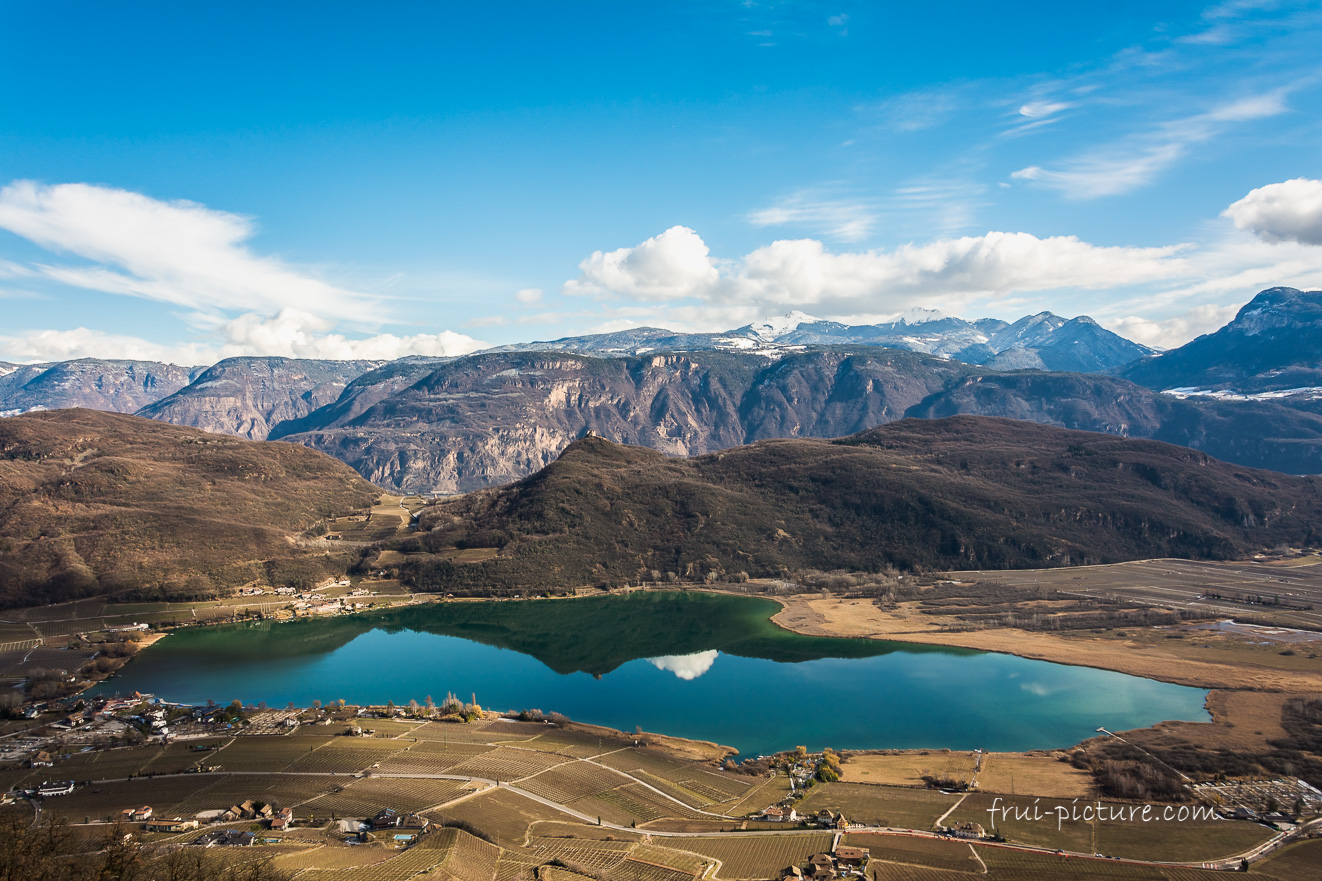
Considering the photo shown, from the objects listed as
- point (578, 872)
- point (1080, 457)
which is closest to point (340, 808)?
point (578, 872)

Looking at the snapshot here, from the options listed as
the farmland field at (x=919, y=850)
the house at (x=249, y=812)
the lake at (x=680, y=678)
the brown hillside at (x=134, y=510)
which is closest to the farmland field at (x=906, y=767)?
the lake at (x=680, y=678)

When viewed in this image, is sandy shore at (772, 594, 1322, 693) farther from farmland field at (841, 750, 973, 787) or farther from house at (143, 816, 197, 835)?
house at (143, 816, 197, 835)

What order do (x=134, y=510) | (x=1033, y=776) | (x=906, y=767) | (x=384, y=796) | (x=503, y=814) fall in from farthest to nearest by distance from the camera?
1. (x=134, y=510)
2. (x=906, y=767)
3. (x=1033, y=776)
4. (x=384, y=796)
5. (x=503, y=814)

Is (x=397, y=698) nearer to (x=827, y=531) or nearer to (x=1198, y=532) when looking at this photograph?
(x=827, y=531)

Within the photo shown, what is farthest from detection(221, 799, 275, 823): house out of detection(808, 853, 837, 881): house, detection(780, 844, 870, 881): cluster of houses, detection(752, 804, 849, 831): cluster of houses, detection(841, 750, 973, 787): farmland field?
detection(841, 750, 973, 787): farmland field

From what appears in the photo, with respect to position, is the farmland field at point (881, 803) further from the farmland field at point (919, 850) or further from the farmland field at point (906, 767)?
the farmland field at point (919, 850)

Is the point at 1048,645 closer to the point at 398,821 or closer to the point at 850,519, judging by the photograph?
the point at 850,519

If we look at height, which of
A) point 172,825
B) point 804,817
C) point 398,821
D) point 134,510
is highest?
point 134,510

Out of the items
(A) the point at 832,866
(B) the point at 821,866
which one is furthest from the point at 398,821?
(A) the point at 832,866
